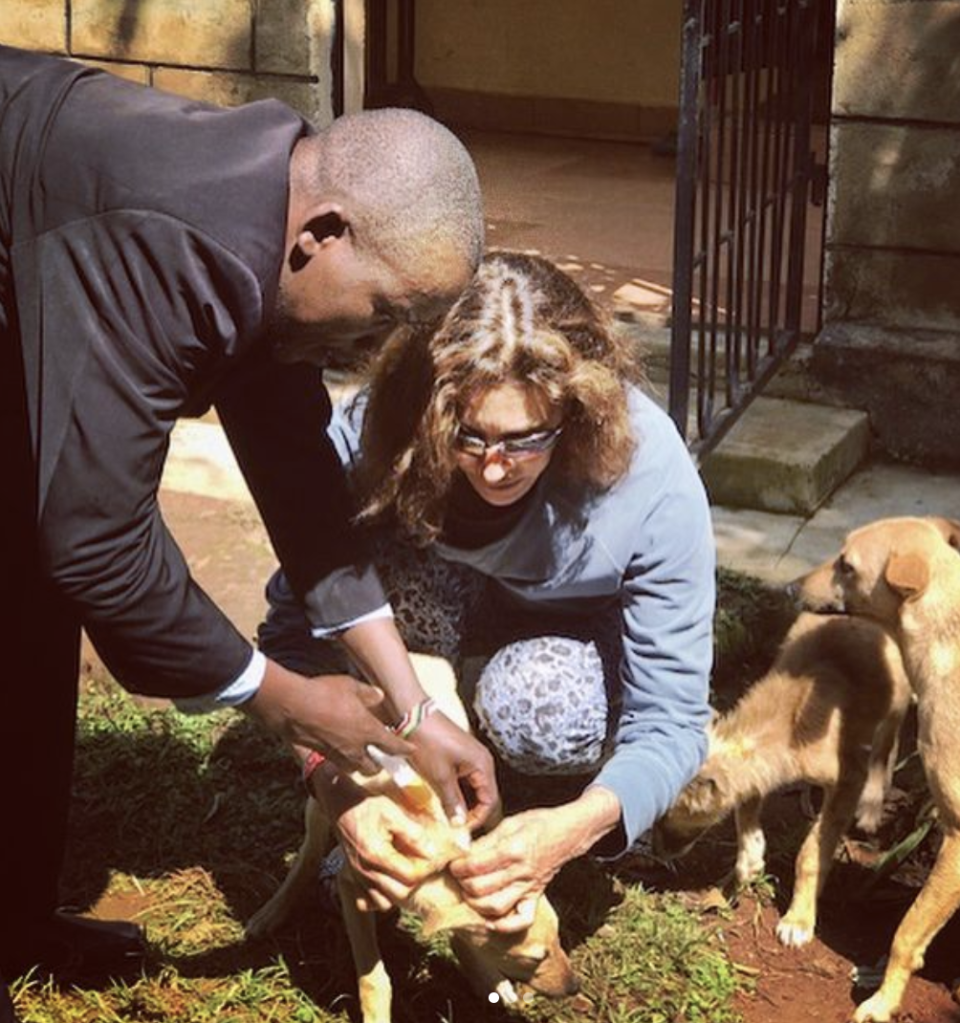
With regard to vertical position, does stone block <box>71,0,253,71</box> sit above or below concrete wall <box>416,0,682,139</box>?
above

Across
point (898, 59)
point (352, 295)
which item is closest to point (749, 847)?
point (352, 295)

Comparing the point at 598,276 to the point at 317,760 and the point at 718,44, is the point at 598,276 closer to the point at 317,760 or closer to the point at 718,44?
the point at 718,44

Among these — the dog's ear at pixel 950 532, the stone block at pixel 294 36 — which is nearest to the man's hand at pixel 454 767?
the dog's ear at pixel 950 532

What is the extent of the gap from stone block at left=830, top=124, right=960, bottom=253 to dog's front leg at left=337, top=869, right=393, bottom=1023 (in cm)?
381

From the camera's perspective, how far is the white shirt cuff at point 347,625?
4.02 metres

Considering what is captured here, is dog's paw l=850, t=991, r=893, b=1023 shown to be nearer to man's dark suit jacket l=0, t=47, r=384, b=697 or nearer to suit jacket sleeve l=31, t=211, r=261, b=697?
man's dark suit jacket l=0, t=47, r=384, b=697

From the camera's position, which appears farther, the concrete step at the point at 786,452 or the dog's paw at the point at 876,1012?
the concrete step at the point at 786,452

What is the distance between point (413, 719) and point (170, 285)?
4.00 feet

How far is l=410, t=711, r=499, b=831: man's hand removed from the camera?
12.8ft

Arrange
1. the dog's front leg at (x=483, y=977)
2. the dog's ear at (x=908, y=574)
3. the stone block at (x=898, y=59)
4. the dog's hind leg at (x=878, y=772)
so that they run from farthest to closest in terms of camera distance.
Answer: the stone block at (x=898, y=59), the dog's hind leg at (x=878, y=772), the dog's ear at (x=908, y=574), the dog's front leg at (x=483, y=977)

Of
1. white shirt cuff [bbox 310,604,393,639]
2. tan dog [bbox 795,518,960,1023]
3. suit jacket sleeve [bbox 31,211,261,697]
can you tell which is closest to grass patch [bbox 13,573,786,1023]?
tan dog [bbox 795,518,960,1023]

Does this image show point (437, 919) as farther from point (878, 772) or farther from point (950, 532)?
point (950, 532)

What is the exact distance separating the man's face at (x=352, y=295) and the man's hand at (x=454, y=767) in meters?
0.97

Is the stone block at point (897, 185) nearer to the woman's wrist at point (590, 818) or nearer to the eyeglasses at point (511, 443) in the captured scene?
the eyeglasses at point (511, 443)
